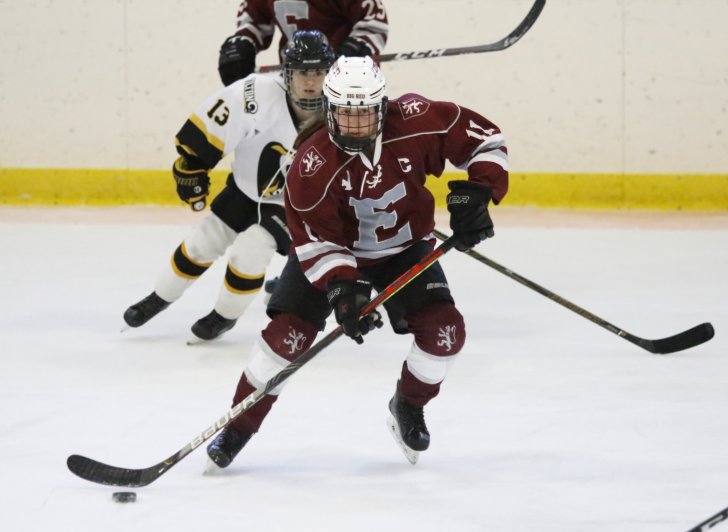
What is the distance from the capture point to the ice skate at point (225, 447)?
255 cm

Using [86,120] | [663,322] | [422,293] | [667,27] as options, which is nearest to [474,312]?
[663,322]

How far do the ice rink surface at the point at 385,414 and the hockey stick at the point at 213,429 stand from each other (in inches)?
1.2

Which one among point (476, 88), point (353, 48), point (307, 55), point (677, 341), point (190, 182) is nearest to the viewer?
point (307, 55)

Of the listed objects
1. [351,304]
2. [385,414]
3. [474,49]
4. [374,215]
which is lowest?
[385,414]

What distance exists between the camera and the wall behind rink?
20.8 feet

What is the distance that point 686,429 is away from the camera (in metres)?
2.86

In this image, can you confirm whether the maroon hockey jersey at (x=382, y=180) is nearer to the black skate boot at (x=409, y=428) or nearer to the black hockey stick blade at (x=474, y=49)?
the black skate boot at (x=409, y=428)

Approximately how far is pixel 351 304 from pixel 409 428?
367 mm

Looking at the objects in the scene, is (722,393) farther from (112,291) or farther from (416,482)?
(112,291)

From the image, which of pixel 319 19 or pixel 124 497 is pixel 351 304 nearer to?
pixel 124 497

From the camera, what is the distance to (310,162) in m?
2.56

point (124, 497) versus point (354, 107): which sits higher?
point (354, 107)

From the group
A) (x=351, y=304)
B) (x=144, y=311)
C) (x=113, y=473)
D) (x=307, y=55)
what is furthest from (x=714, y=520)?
(x=144, y=311)

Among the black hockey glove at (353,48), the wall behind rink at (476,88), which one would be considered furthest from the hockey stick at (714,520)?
the wall behind rink at (476,88)
